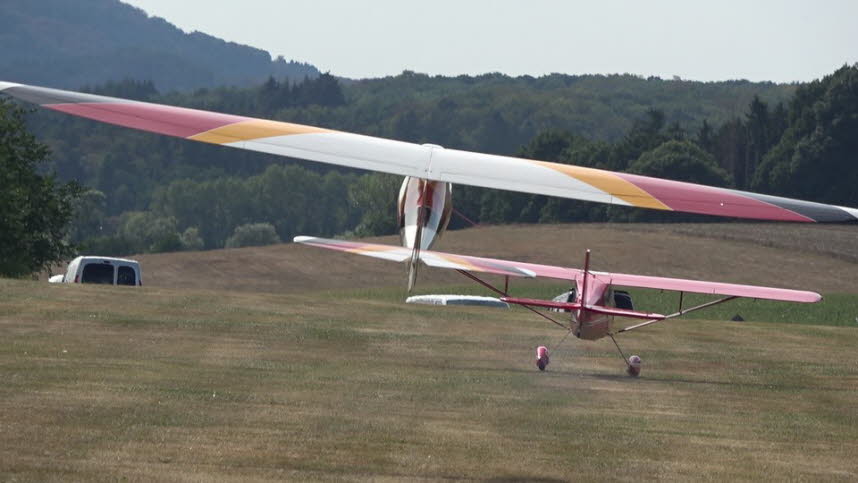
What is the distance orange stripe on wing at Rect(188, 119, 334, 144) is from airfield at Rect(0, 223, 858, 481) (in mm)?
2650

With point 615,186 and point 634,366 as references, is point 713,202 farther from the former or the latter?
point 634,366

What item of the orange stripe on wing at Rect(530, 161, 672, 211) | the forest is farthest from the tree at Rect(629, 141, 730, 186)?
the orange stripe on wing at Rect(530, 161, 672, 211)

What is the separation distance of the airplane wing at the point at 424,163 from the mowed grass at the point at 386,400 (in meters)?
2.26

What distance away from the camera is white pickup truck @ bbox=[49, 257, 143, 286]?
32594 mm

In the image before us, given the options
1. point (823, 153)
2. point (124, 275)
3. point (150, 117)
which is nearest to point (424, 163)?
point (150, 117)

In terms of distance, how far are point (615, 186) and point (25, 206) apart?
96.9 ft

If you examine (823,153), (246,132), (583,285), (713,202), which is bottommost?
(583,285)

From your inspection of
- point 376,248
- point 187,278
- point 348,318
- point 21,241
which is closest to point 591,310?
point 376,248

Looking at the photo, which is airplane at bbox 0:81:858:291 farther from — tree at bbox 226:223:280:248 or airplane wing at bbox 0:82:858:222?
tree at bbox 226:223:280:248

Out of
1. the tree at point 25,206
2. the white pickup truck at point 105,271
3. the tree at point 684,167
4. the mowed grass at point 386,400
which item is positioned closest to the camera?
the mowed grass at point 386,400

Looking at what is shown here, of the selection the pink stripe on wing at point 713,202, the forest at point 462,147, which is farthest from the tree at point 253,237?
the pink stripe on wing at point 713,202

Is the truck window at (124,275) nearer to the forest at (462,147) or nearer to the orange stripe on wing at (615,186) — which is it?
the forest at (462,147)

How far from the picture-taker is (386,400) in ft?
47.0

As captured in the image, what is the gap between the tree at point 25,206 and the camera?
3922 centimetres
